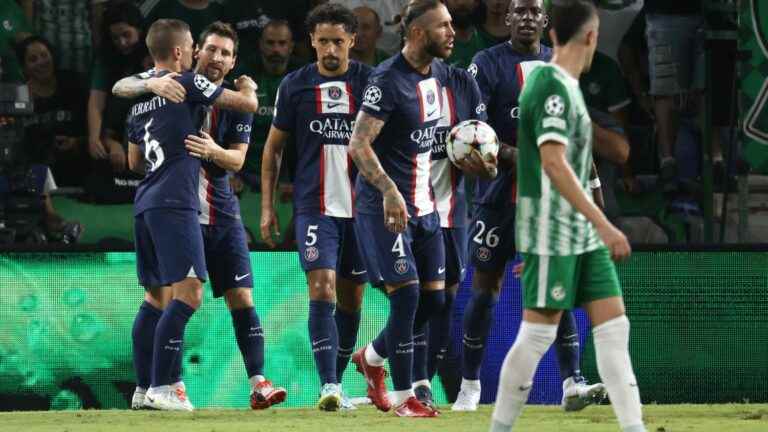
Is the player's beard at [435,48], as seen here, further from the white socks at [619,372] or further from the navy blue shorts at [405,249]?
the white socks at [619,372]

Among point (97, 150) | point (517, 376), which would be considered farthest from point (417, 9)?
point (97, 150)

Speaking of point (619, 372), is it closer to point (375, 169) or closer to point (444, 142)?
point (375, 169)

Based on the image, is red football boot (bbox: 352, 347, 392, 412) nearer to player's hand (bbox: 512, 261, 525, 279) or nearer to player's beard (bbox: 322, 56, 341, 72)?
player's hand (bbox: 512, 261, 525, 279)

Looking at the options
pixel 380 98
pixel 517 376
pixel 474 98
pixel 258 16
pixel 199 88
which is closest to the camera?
pixel 517 376

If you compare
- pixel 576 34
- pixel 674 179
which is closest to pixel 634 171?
pixel 674 179

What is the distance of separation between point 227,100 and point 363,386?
8.00 feet

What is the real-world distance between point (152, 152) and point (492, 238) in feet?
6.74

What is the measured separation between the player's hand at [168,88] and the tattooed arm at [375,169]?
123 centimetres

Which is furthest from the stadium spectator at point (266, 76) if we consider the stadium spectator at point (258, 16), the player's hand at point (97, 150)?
the player's hand at point (97, 150)

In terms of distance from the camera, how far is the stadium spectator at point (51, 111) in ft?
40.5

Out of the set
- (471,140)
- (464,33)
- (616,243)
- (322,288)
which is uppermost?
(464,33)

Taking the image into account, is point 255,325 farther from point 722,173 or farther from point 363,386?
point 722,173

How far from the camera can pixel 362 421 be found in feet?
29.3

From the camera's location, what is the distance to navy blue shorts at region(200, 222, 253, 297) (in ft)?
32.5
